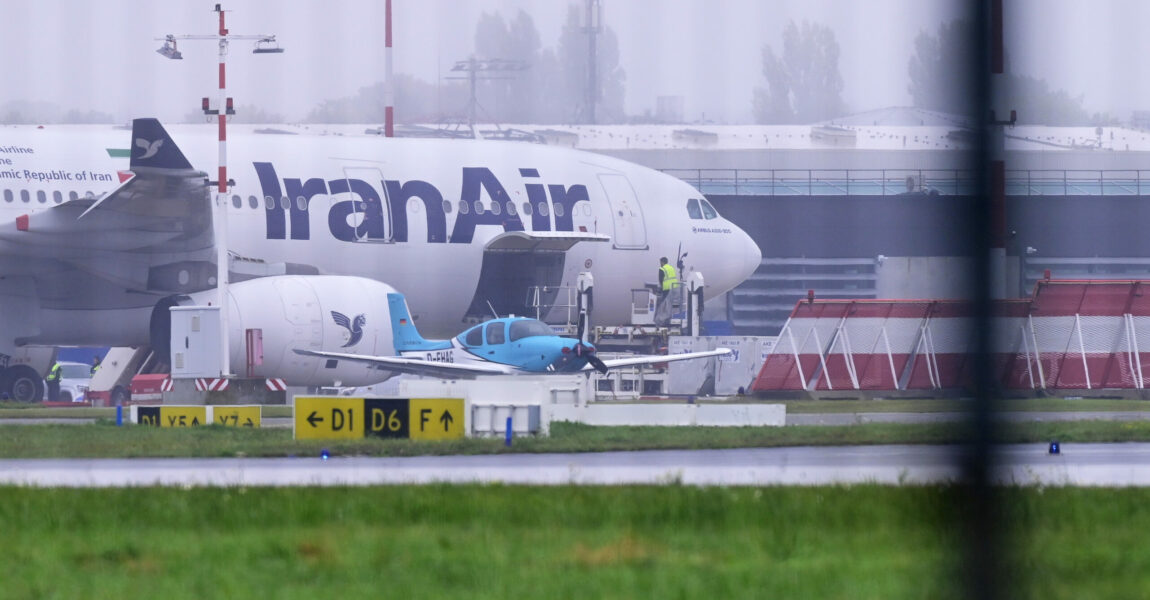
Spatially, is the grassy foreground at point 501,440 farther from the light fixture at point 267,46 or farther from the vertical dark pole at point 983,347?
the light fixture at point 267,46

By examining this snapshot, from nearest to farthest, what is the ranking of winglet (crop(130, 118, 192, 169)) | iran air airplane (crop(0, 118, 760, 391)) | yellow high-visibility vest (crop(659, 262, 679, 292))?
winglet (crop(130, 118, 192, 169)) → iran air airplane (crop(0, 118, 760, 391)) → yellow high-visibility vest (crop(659, 262, 679, 292))

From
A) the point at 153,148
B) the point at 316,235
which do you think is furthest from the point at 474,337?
the point at 153,148

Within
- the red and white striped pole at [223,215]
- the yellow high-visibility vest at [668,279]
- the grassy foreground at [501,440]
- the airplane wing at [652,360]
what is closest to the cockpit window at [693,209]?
the yellow high-visibility vest at [668,279]

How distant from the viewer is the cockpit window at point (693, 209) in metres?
37.5

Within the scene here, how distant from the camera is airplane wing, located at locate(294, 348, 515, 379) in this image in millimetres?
27578

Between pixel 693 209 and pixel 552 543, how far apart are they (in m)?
28.9

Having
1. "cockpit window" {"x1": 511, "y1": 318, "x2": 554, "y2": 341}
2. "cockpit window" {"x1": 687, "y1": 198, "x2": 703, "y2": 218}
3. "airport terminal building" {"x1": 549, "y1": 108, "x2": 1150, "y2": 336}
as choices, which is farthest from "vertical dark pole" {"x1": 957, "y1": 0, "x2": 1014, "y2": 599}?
"cockpit window" {"x1": 687, "y1": 198, "x2": 703, "y2": 218}

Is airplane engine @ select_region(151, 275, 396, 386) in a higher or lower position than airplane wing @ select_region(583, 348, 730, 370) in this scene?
higher

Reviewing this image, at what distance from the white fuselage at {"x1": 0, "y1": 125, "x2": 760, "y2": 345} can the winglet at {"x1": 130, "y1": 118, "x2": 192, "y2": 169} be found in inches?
64.6

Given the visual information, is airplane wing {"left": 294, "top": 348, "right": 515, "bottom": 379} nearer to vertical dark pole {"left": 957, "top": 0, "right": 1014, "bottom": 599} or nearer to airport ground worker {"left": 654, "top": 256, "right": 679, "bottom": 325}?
airport ground worker {"left": 654, "top": 256, "right": 679, "bottom": 325}

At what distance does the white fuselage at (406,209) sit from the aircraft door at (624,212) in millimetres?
33

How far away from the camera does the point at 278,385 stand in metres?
26.8

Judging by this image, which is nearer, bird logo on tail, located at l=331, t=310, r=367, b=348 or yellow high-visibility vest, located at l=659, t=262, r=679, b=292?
bird logo on tail, located at l=331, t=310, r=367, b=348

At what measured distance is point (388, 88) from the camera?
35.6 m
